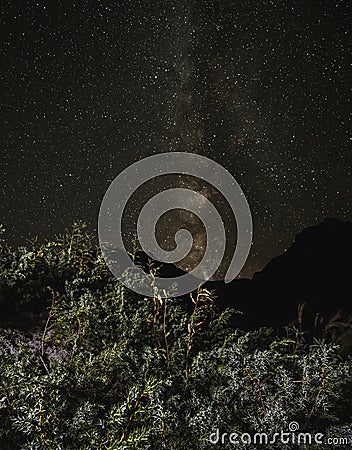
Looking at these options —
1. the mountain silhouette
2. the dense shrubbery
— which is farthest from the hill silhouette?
the dense shrubbery

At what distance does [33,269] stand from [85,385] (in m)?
0.91

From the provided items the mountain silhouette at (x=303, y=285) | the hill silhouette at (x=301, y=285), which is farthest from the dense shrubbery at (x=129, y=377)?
the mountain silhouette at (x=303, y=285)

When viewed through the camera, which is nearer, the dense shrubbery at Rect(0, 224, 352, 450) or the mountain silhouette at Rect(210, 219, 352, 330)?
the dense shrubbery at Rect(0, 224, 352, 450)

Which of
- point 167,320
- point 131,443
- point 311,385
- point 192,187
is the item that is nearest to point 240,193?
point 192,187

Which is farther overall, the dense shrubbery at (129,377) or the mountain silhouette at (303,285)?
the mountain silhouette at (303,285)

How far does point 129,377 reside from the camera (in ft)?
5.27

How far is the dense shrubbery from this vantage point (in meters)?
1.24

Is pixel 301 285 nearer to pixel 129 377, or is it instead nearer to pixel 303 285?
pixel 303 285

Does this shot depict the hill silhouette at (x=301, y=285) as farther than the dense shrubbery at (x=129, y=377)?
Yes

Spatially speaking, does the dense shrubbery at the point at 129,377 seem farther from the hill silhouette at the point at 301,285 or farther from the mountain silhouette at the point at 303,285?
the mountain silhouette at the point at 303,285

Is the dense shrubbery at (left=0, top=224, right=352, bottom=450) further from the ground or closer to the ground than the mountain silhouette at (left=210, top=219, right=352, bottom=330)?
closer to the ground

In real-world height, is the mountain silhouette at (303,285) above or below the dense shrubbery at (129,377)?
above

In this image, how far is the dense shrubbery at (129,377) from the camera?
1.24 metres

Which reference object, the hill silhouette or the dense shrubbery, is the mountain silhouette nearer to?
the hill silhouette
